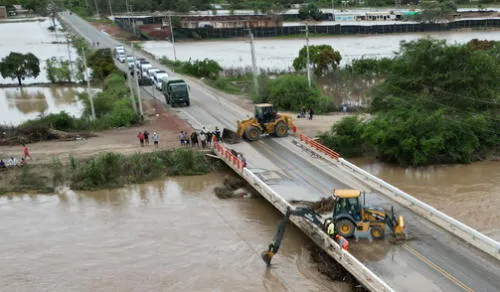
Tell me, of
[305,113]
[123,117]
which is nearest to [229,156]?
[123,117]

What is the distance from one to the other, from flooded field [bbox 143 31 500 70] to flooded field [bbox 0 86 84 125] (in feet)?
81.2

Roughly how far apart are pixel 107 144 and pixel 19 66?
36956mm

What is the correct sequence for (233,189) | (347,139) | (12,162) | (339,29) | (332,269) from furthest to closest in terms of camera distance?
(339,29), (347,139), (12,162), (233,189), (332,269)

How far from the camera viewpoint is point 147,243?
2072 centimetres

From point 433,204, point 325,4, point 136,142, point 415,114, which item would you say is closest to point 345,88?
point 415,114

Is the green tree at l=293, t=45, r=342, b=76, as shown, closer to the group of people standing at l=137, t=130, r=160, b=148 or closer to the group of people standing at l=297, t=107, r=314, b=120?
the group of people standing at l=297, t=107, r=314, b=120

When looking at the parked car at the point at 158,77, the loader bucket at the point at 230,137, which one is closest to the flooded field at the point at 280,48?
the parked car at the point at 158,77

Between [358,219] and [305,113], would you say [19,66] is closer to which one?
[305,113]

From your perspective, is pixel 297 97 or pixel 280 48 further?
pixel 280 48

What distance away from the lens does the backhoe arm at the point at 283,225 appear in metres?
18.0

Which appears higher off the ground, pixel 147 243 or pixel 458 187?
pixel 147 243

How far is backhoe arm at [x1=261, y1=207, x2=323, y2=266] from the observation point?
1795cm

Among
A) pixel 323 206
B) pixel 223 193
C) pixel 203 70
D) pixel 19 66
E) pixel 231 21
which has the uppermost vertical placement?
pixel 231 21

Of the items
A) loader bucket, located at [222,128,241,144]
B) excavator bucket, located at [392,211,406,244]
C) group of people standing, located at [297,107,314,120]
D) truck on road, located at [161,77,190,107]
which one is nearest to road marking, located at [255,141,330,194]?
loader bucket, located at [222,128,241,144]
